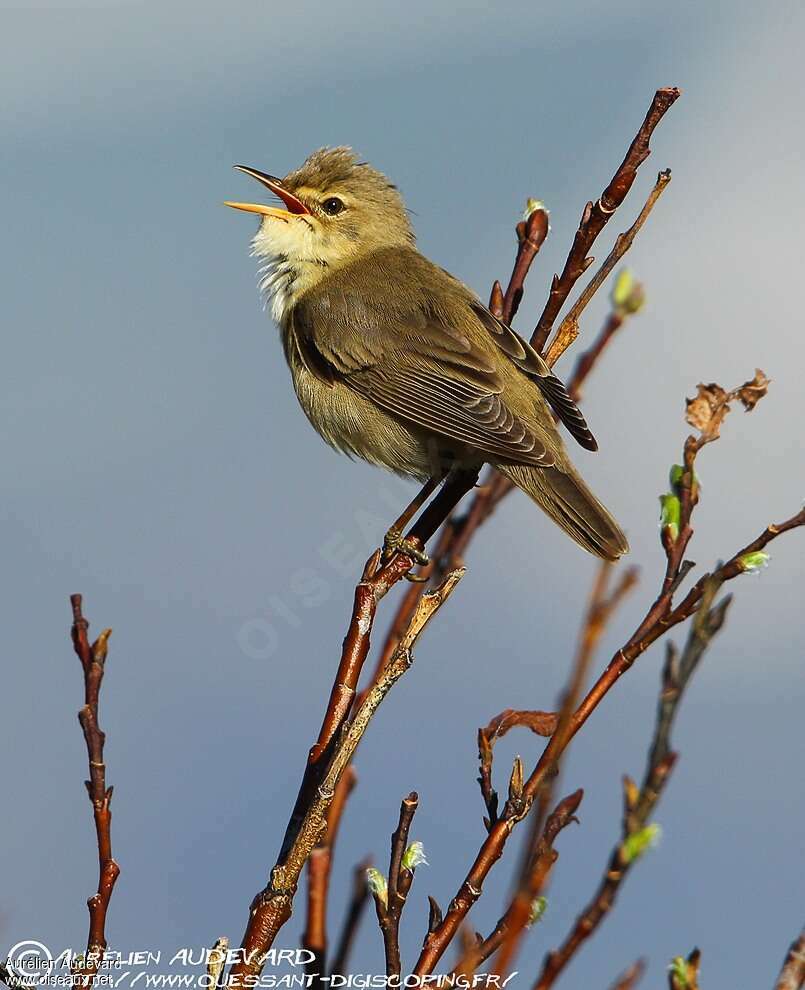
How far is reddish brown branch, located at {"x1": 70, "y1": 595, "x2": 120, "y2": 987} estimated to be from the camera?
241 cm

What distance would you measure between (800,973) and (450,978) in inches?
25.2

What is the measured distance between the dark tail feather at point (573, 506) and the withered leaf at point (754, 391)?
2200 millimetres

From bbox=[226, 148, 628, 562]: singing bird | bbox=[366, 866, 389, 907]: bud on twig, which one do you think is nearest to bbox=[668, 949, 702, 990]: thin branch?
bbox=[366, 866, 389, 907]: bud on twig

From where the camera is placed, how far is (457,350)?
5539 millimetres

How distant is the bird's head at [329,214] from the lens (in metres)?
6.34

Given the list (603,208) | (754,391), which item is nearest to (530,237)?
(603,208)

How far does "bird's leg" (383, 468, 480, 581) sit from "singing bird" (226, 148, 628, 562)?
0.08 ft

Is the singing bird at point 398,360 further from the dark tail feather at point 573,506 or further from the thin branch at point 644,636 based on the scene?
the thin branch at point 644,636

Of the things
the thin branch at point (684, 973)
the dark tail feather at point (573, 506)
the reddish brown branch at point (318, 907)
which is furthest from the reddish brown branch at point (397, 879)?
the dark tail feather at point (573, 506)

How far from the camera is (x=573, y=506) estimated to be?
502 cm

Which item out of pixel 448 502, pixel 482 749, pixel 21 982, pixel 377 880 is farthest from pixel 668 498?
pixel 448 502

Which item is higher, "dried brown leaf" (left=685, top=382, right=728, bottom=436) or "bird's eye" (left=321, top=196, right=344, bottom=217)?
"bird's eye" (left=321, top=196, right=344, bottom=217)

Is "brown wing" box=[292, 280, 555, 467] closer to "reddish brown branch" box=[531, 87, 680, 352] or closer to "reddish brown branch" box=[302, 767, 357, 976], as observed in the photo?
"reddish brown branch" box=[531, 87, 680, 352]

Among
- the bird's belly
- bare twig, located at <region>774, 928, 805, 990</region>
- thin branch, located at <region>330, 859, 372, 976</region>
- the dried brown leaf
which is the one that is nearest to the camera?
bare twig, located at <region>774, 928, 805, 990</region>
